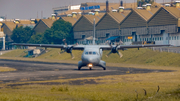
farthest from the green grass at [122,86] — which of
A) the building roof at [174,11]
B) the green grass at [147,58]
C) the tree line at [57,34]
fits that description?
the building roof at [174,11]

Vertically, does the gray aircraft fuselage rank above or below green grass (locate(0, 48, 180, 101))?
above

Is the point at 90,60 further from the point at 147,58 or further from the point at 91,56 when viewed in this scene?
→ the point at 147,58

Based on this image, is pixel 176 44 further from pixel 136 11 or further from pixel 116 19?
pixel 116 19

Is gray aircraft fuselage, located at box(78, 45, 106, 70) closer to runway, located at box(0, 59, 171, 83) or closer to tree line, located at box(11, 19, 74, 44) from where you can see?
runway, located at box(0, 59, 171, 83)

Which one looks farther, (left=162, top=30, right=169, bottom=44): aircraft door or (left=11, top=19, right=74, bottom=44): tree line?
(left=11, top=19, right=74, bottom=44): tree line

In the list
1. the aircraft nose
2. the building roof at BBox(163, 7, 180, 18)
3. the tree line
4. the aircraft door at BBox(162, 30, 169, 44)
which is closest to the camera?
the aircraft nose

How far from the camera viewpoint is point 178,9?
9731cm

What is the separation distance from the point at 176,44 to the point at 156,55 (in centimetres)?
2457

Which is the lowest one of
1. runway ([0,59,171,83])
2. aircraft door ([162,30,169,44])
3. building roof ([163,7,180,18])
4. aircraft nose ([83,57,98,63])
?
runway ([0,59,171,83])

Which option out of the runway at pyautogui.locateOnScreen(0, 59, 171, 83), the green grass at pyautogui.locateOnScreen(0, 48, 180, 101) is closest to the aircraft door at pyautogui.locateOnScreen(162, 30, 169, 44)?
the green grass at pyautogui.locateOnScreen(0, 48, 180, 101)

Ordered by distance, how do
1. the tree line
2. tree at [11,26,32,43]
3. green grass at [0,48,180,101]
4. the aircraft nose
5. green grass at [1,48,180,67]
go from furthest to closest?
tree at [11,26,32,43]
the tree line
green grass at [1,48,180,67]
the aircraft nose
green grass at [0,48,180,101]

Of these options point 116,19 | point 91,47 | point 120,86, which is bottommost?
point 120,86

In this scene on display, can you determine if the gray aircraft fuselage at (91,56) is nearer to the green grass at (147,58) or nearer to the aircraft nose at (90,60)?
the aircraft nose at (90,60)

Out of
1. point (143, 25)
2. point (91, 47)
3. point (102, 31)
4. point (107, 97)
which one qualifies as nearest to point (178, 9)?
point (143, 25)
